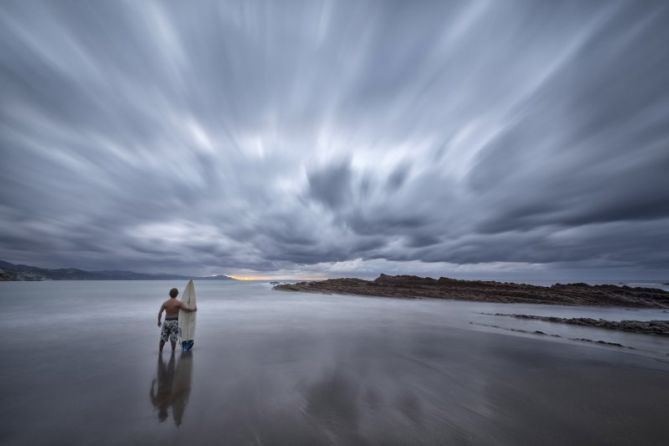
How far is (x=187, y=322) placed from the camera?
11.3 metres

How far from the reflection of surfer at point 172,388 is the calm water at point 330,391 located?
0.05 metres

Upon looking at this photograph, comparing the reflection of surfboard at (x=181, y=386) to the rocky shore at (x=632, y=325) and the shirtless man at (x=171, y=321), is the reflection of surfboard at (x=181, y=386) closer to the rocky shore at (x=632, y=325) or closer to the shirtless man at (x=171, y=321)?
the shirtless man at (x=171, y=321)

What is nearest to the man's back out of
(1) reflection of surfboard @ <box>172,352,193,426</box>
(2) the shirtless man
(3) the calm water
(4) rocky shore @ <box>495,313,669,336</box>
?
(2) the shirtless man

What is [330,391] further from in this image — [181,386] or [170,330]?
[170,330]

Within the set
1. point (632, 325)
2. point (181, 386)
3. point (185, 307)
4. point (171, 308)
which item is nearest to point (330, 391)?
point (181, 386)

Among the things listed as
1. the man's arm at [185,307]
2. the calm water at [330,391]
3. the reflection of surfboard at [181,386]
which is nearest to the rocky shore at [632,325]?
the calm water at [330,391]

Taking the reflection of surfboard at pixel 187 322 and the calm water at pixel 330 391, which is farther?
the reflection of surfboard at pixel 187 322

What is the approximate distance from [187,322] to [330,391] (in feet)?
24.8

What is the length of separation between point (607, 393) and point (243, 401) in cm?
1069

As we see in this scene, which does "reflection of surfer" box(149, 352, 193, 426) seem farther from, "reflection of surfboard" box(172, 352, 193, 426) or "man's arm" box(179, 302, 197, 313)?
"man's arm" box(179, 302, 197, 313)

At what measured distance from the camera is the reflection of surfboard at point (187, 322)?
36.3ft

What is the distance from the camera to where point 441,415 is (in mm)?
6184

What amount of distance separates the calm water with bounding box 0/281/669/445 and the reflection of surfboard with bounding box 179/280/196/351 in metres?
0.75

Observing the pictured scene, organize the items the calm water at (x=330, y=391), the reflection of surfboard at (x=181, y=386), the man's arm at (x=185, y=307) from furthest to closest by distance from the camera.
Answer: the man's arm at (x=185, y=307), the reflection of surfboard at (x=181, y=386), the calm water at (x=330, y=391)
